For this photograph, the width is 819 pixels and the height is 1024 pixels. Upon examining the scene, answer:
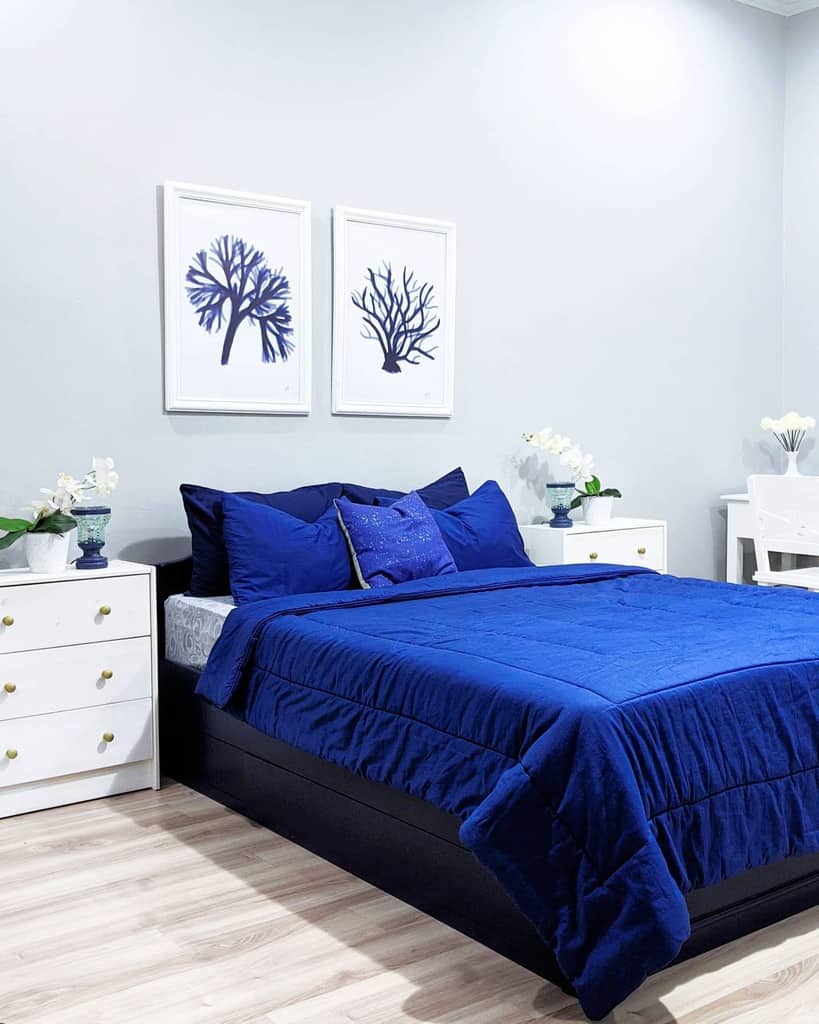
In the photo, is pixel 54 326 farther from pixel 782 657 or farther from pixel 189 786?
pixel 782 657

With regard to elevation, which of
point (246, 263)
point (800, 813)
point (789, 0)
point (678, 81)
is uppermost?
point (789, 0)

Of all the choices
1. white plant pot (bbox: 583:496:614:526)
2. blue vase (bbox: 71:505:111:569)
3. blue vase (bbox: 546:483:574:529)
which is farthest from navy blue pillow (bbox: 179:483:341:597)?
white plant pot (bbox: 583:496:614:526)

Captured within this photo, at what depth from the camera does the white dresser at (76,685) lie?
124 inches

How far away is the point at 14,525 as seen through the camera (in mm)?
3227

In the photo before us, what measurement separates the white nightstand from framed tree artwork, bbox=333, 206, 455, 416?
2.06ft

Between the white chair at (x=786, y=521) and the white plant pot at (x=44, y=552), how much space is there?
279cm

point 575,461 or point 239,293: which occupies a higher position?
point 239,293

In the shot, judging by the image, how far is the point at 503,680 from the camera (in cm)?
228

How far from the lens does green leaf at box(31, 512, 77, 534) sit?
10.6 ft

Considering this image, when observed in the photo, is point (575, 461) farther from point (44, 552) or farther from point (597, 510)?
point (44, 552)

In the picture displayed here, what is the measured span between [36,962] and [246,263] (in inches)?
94.4

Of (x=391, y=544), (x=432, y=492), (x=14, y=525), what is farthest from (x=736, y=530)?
(x=14, y=525)

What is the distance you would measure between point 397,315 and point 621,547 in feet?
4.19

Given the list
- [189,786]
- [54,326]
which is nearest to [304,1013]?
[189,786]
